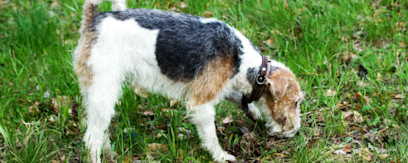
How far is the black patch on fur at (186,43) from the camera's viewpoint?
3.97 meters

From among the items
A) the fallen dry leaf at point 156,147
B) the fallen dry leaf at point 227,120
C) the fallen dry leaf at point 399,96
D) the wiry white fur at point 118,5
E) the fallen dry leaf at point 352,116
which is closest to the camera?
the wiry white fur at point 118,5

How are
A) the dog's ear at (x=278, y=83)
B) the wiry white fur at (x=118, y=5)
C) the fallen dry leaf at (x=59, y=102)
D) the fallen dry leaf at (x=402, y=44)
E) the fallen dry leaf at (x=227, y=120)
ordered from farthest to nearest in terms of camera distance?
the fallen dry leaf at (x=402, y=44)
the fallen dry leaf at (x=59, y=102)
the fallen dry leaf at (x=227, y=120)
the wiry white fur at (x=118, y=5)
the dog's ear at (x=278, y=83)

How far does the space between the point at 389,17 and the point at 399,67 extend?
1.20m

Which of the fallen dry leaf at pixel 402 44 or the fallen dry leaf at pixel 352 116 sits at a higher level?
the fallen dry leaf at pixel 402 44

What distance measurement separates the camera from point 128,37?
3.93m

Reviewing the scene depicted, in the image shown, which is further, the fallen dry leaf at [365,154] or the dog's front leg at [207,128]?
the dog's front leg at [207,128]

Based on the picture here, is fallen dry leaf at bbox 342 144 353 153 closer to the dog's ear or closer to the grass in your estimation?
the grass

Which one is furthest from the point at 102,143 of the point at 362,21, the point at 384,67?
the point at 362,21

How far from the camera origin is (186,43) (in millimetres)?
3992

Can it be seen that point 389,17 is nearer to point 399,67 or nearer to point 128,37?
point 399,67

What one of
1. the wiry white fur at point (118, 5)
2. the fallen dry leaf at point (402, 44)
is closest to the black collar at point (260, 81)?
the wiry white fur at point (118, 5)

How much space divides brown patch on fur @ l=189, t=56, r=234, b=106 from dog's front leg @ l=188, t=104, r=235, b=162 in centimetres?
8

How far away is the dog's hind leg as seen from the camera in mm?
3854

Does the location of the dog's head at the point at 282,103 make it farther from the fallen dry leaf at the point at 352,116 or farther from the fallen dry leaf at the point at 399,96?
the fallen dry leaf at the point at 399,96
